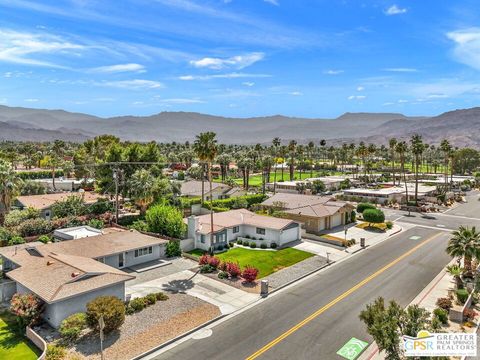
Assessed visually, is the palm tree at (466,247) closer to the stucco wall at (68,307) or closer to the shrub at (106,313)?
the shrub at (106,313)

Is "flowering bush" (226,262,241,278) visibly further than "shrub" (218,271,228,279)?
Yes

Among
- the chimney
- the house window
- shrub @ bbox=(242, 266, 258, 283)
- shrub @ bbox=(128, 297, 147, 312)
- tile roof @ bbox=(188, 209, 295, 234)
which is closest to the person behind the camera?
shrub @ bbox=(128, 297, 147, 312)

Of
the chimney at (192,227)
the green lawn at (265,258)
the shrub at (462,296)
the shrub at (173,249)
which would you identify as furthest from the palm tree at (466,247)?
the shrub at (173,249)

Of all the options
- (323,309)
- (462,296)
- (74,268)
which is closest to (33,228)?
(74,268)

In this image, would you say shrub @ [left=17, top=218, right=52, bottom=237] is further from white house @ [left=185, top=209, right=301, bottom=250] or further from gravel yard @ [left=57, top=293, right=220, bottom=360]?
gravel yard @ [left=57, top=293, right=220, bottom=360]

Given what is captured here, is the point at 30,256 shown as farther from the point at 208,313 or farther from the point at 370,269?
the point at 370,269

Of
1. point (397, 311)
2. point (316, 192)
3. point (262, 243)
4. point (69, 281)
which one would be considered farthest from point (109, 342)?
point (316, 192)

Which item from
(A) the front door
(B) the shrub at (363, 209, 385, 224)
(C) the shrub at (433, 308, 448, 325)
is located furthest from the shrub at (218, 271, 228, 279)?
(B) the shrub at (363, 209, 385, 224)
